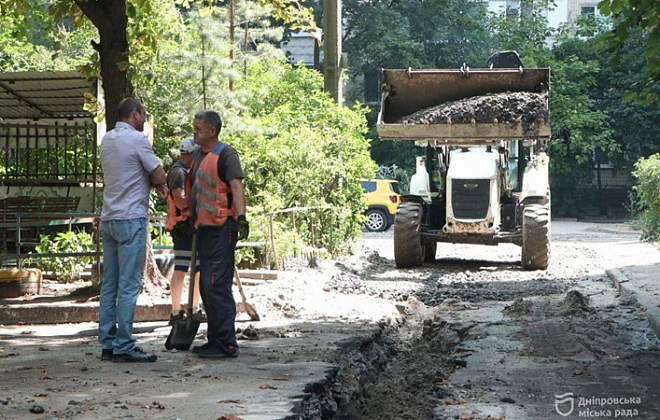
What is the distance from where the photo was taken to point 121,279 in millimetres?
8531

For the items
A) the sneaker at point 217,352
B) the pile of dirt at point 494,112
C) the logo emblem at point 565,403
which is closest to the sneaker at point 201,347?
the sneaker at point 217,352

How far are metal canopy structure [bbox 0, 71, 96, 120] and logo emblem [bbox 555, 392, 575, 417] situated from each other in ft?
33.8

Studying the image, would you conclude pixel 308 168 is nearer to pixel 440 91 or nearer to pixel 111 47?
pixel 440 91

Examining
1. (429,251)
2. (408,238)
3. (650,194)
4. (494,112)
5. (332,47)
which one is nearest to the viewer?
(494,112)

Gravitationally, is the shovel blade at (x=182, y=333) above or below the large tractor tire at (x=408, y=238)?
below

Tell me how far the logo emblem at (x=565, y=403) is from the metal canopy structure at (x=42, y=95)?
1031 cm

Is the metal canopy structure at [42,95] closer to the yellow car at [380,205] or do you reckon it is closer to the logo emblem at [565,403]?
the logo emblem at [565,403]

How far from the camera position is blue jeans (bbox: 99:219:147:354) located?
27.8ft

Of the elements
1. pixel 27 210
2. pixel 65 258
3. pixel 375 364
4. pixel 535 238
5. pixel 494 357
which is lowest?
pixel 375 364

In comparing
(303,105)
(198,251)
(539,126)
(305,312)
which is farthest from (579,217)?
(198,251)

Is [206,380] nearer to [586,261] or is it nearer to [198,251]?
[198,251]

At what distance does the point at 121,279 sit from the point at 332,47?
11.9 metres

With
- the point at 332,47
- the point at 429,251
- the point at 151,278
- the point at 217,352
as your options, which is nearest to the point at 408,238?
the point at 429,251

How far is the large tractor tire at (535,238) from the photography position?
59.1 feet
